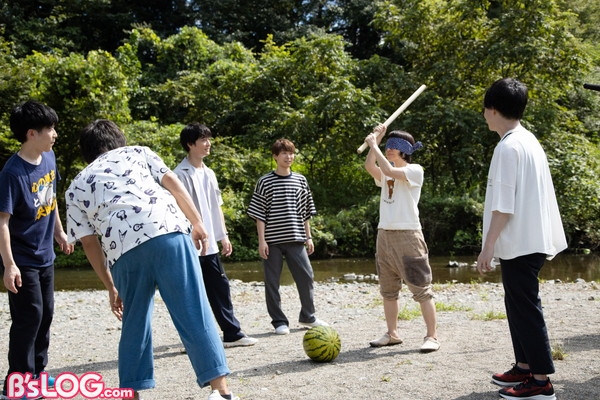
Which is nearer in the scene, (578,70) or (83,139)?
(83,139)

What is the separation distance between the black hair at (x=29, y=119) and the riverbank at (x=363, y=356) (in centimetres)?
188

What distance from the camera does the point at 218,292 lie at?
5.78 meters

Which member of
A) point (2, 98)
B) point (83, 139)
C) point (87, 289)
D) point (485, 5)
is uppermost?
point (485, 5)

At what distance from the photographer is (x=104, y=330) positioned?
24.0 feet

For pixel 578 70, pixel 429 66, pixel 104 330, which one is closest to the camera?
pixel 104 330

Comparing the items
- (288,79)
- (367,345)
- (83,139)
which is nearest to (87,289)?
(367,345)

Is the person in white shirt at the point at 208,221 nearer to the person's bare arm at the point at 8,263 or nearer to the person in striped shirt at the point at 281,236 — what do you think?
the person in striped shirt at the point at 281,236

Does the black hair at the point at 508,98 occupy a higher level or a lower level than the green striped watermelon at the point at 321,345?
higher

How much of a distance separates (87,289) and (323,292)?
5.22 m

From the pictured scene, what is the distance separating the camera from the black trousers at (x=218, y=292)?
5746mm

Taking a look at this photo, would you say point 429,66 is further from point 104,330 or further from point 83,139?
point 83,139

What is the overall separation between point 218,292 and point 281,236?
1036 millimetres

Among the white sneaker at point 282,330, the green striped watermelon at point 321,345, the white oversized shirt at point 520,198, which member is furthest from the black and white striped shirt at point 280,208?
the white oversized shirt at point 520,198

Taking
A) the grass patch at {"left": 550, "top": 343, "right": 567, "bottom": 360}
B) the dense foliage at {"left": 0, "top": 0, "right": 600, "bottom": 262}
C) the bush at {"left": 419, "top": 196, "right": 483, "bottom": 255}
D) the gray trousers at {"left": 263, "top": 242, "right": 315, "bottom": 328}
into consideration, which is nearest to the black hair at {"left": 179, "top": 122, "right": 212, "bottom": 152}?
the gray trousers at {"left": 263, "top": 242, "right": 315, "bottom": 328}
